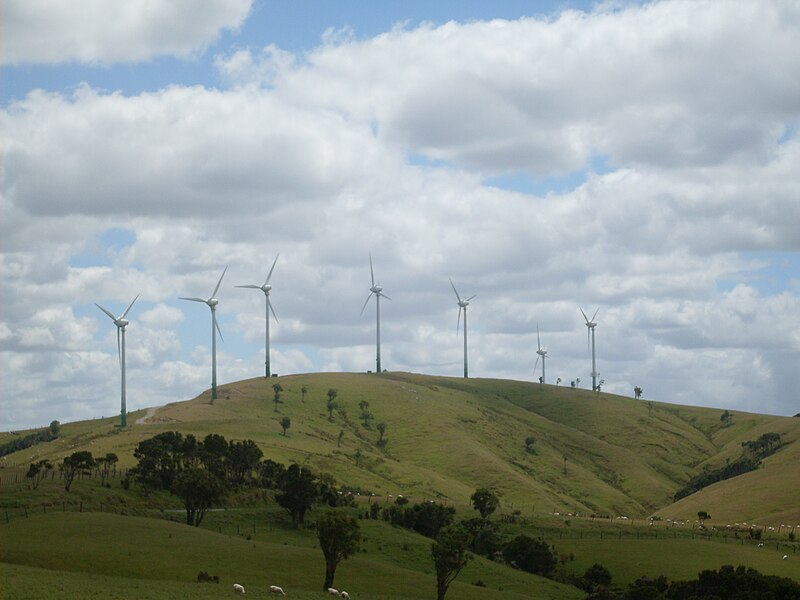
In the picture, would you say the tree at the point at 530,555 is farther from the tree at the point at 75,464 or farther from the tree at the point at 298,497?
the tree at the point at 75,464

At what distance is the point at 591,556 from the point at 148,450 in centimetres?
7588

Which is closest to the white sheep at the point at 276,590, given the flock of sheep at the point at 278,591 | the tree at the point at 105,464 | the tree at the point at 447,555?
the flock of sheep at the point at 278,591

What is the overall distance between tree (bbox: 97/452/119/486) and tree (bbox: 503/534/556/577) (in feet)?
209

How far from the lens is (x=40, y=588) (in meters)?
79.1

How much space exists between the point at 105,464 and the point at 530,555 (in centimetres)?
7935

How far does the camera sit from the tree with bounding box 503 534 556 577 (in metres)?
140

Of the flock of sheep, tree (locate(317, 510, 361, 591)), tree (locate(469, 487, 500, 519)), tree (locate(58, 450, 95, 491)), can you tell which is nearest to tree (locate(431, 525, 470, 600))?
tree (locate(317, 510, 361, 591))

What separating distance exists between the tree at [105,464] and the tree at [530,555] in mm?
63648

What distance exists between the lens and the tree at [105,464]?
165 metres

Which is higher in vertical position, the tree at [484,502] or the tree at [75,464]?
the tree at [75,464]

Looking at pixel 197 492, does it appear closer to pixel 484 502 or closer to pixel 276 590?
pixel 276 590

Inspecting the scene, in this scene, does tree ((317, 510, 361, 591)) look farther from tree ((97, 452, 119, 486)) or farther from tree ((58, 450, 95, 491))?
tree ((97, 452, 119, 486))

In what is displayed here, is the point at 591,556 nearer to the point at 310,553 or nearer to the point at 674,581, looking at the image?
the point at 674,581

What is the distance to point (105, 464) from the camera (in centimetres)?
17812
